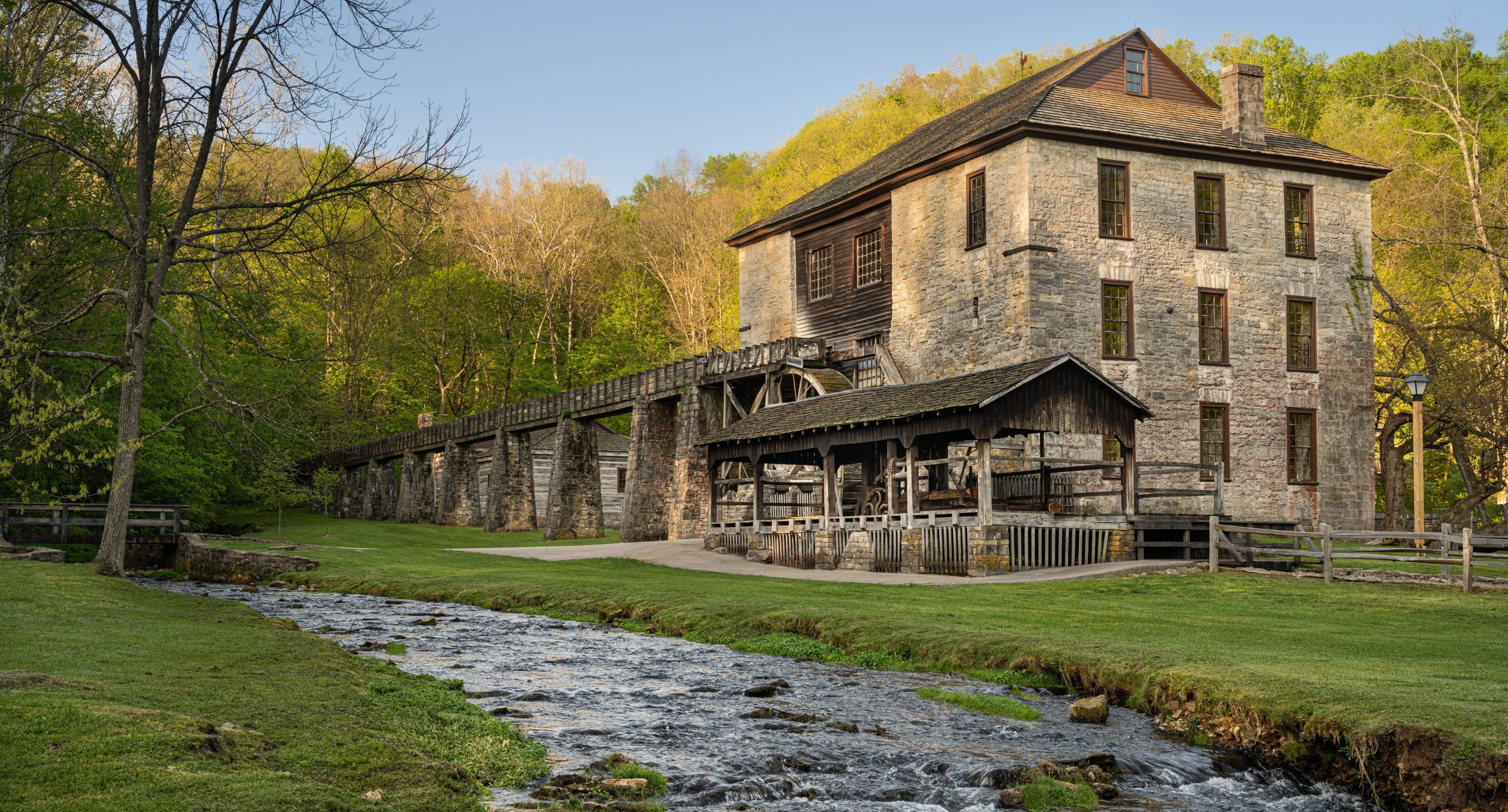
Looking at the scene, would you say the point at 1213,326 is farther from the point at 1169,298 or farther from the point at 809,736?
the point at 809,736

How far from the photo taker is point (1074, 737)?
9.65 m

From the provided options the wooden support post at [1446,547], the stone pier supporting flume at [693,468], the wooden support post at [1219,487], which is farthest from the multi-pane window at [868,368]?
the wooden support post at [1446,547]

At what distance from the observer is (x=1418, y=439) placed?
24.2 m

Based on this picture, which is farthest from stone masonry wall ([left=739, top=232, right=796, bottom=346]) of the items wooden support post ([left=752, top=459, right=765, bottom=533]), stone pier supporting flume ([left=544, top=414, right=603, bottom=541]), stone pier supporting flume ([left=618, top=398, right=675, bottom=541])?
wooden support post ([left=752, top=459, right=765, bottom=533])

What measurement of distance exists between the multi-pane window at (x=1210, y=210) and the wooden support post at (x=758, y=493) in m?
15.3

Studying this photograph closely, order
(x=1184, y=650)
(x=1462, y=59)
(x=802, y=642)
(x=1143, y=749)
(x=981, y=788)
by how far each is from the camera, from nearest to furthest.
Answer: (x=981, y=788)
(x=1143, y=749)
(x=1184, y=650)
(x=802, y=642)
(x=1462, y=59)

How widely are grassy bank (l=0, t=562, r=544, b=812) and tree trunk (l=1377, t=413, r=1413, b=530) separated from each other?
3749cm

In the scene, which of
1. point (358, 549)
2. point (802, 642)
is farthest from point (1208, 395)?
point (358, 549)

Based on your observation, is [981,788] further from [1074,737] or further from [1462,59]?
[1462,59]

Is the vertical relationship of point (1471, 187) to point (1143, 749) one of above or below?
above

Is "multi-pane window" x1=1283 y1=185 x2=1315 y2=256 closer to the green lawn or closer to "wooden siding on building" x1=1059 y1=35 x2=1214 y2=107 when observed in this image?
"wooden siding on building" x1=1059 y1=35 x2=1214 y2=107

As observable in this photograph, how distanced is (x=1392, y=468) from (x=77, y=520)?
136 feet

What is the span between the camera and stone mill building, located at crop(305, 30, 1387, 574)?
31438 mm

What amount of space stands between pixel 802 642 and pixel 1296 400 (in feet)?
86.5
